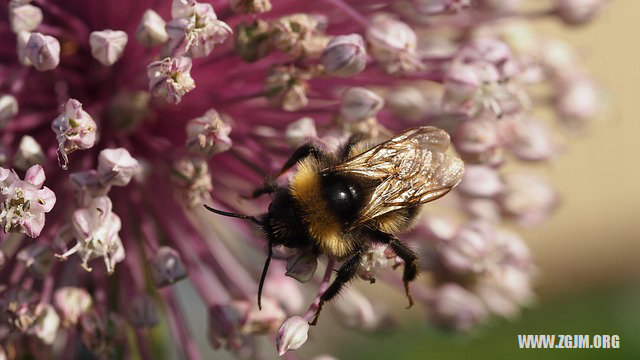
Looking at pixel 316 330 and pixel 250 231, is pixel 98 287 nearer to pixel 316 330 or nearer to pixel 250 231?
pixel 250 231

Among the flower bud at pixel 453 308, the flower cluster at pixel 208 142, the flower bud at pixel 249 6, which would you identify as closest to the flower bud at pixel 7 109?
the flower cluster at pixel 208 142

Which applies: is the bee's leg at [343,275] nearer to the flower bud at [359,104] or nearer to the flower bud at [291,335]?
the flower bud at [291,335]

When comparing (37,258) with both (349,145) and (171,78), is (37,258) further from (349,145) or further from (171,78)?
(349,145)

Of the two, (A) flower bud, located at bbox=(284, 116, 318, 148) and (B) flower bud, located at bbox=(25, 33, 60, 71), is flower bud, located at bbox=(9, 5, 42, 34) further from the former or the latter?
(A) flower bud, located at bbox=(284, 116, 318, 148)

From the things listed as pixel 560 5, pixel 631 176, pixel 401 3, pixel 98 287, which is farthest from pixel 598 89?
pixel 631 176

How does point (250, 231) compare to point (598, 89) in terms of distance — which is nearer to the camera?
point (250, 231)

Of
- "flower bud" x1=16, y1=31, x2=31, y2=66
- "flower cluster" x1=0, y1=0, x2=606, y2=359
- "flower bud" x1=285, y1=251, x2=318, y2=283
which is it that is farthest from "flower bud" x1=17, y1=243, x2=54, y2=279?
"flower bud" x1=285, y1=251, x2=318, y2=283

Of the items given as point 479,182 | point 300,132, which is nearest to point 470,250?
point 479,182
